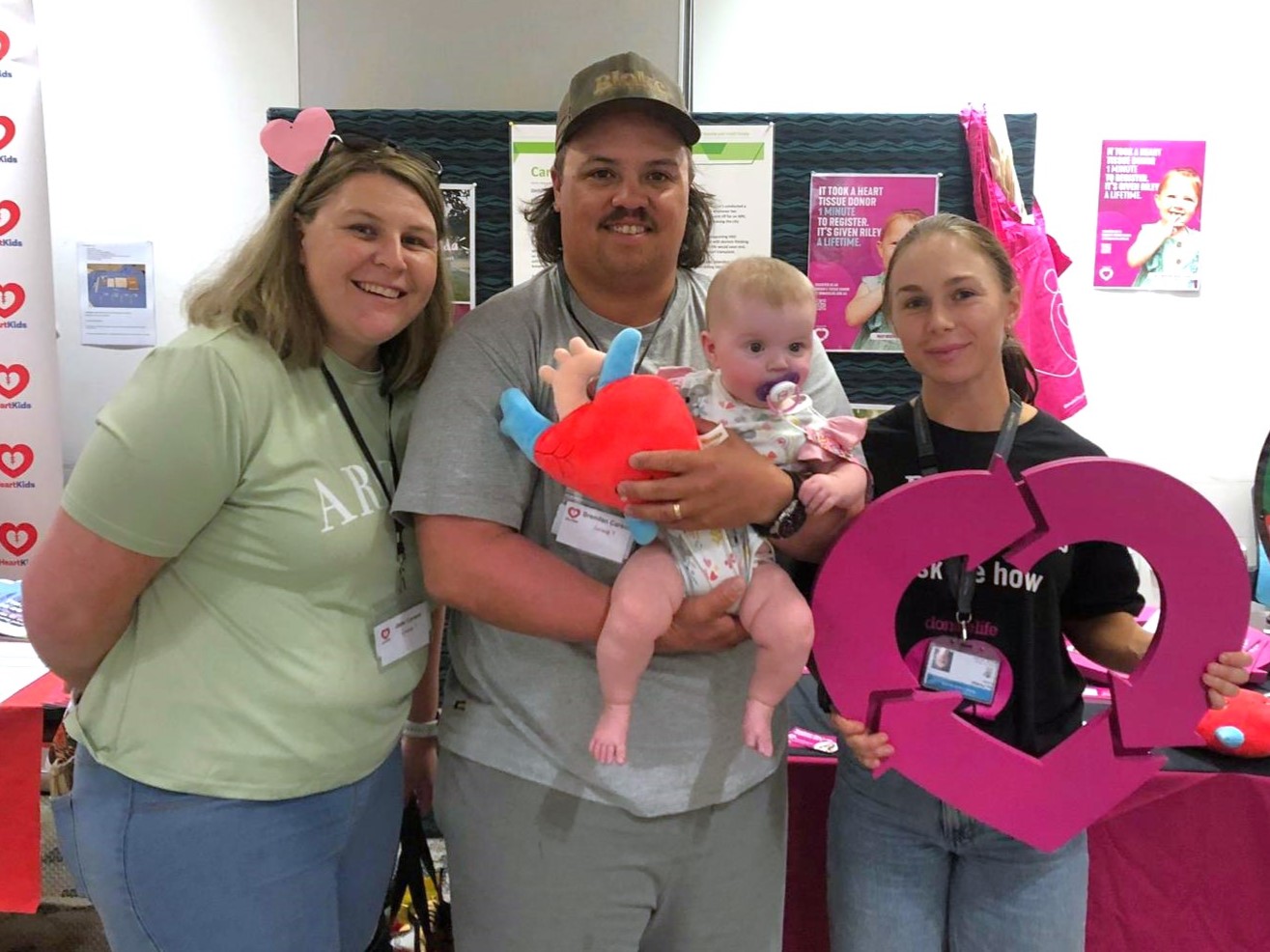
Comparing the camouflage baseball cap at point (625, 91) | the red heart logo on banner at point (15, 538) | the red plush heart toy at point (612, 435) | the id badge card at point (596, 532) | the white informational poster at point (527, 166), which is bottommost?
the red heart logo on banner at point (15, 538)

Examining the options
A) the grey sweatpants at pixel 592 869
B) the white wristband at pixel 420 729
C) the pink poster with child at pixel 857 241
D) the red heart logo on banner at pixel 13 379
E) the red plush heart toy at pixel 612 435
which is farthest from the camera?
the red heart logo on banner at pixel 13 379

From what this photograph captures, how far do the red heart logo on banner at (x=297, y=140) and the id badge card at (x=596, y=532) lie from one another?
71cm

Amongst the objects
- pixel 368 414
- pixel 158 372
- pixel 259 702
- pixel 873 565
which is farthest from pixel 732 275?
pixel 259 702

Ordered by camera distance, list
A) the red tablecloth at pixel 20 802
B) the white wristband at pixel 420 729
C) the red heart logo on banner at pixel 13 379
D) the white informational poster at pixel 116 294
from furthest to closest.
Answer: the white informational poster at pixel 116 294
the red heart logo on banner at pixel 13 379
the red tablecloth at pixel 20 802
the white wristband at pixel 420 729

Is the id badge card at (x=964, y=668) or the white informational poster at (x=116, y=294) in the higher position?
the white informational poster at (x=116, y=294)

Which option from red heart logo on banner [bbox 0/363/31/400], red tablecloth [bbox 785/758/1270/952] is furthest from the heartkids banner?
red tablecloth [bbox 785/758/1270/952]

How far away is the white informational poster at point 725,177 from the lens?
2682 mm

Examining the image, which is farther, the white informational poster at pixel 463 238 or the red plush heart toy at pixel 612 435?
the white informational poster at pixel 463 238

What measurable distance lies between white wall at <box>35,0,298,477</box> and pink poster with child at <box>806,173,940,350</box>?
2.08 meters

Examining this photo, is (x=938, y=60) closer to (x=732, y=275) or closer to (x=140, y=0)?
(x=732, y=275)

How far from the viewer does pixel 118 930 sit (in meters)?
1.15

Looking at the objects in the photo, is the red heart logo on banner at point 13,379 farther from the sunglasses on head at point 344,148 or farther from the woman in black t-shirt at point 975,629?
the woman in black t-shirt at point 975,629

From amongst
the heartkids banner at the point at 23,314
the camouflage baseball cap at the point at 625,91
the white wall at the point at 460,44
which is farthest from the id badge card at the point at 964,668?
the heartkids banner at the point at 23,314

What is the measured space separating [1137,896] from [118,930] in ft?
5.52
